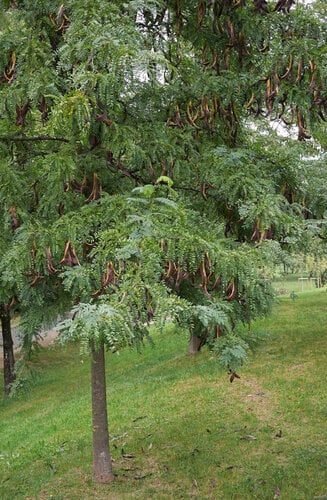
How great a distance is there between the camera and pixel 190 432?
28.8ft

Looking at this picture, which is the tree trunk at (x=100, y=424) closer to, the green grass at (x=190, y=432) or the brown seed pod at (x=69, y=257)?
the green grass at (x=190, y=432)

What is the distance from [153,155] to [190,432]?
18.2 ft

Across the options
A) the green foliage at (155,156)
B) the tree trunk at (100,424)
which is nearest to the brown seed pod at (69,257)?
the green foliage at (155,156)

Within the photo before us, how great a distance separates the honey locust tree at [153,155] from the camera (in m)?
4.03

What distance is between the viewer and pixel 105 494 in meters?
6.89

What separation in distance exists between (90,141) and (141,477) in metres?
4.73

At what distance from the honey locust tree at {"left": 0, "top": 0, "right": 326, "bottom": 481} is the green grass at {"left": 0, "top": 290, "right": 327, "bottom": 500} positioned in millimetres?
1748

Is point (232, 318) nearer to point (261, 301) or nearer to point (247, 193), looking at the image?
point (261, 301)

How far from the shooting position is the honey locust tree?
13.2 ft

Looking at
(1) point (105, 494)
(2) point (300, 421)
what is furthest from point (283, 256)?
(2) point (300, 421)

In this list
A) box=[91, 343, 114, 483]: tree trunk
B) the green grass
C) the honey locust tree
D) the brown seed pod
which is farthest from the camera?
the green grass

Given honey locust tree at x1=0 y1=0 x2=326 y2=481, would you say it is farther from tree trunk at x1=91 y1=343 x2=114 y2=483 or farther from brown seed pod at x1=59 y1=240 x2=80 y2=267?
tree trunk at x1=91 y1=343 x2=114 y2=483

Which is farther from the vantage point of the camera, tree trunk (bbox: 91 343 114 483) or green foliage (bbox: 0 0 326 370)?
tree trunk (bbox: 91 343 114 483)

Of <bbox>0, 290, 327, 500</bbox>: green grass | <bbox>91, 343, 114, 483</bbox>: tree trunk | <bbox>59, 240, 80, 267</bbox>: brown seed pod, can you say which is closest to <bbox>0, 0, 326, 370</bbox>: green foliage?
<bbox>59, 240, 80, 267</bbox>: brown seed pod
